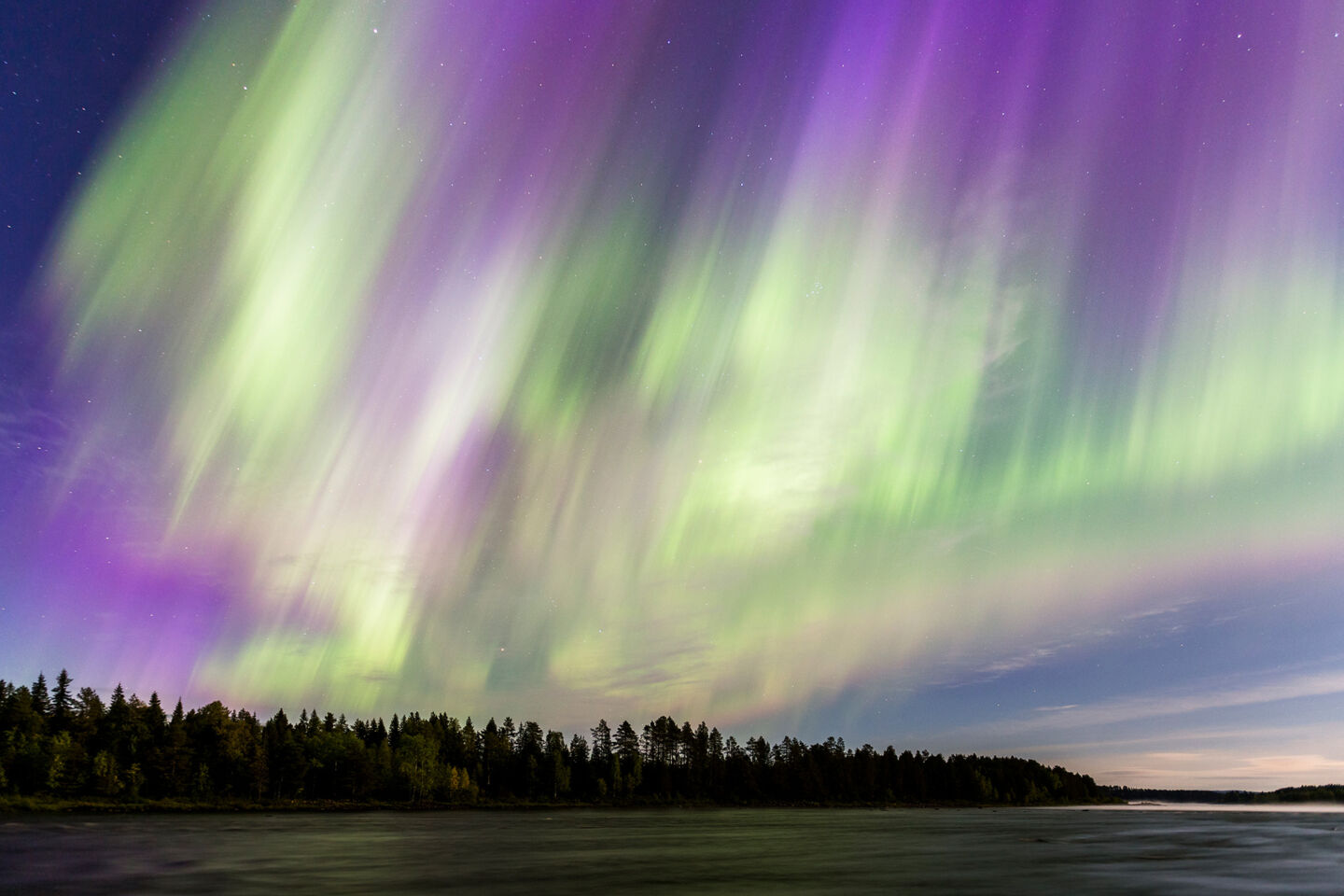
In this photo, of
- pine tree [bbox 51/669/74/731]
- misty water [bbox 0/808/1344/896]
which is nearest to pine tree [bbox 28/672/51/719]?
pine tree [bbox 51/669/74/731]

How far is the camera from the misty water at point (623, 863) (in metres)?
41.4

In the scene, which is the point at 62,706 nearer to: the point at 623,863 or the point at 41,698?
the point at 41,698

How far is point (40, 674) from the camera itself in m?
189

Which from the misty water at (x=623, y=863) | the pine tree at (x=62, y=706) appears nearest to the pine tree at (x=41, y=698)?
the pine tree at (x=62, y=706)

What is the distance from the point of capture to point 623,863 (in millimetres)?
53906

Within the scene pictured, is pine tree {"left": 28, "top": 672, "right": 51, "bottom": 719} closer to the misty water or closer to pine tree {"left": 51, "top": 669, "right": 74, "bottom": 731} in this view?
pine tree {"left": 51, "top": 669, "right": 74, "bottom": 731}

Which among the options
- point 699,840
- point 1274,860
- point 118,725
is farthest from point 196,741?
point 1274,860

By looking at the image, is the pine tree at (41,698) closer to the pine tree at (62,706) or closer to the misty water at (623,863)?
the pine tree at (62,706)

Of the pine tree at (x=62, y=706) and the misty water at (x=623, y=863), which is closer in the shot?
the misty water at (x=623, y=863)

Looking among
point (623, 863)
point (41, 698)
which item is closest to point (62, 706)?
point (41, 698)

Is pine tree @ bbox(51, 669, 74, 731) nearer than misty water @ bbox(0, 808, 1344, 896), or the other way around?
misty water @ bbox(0, 808, 1344, 896)

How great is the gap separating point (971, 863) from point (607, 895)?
32226mm

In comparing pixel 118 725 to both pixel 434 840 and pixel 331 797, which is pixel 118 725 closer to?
pixel 331 797

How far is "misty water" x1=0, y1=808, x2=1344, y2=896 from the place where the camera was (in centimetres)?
4144
